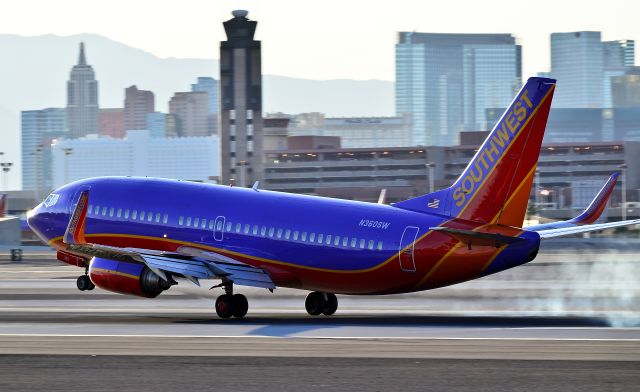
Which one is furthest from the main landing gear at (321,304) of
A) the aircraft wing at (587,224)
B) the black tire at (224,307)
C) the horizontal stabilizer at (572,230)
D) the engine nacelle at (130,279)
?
the horizontal stabilizer at (572,230)

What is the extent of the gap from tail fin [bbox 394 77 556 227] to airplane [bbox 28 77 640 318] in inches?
1.2

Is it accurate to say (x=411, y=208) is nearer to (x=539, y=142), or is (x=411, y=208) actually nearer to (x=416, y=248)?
(x=416, y=248)

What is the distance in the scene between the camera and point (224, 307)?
43.9 metres

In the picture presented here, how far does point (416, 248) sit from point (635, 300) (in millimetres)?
11589

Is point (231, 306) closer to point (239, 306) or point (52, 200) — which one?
point (239, 306)

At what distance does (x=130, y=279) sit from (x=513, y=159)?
13.4 metres

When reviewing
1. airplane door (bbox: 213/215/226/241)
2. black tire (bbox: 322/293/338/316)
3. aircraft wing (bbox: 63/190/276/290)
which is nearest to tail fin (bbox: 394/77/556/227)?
black tire (bbox: 322/293/338/316)

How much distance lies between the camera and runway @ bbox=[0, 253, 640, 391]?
2920 centimetres

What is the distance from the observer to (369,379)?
28.8 meters

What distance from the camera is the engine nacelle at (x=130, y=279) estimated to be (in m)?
43.1

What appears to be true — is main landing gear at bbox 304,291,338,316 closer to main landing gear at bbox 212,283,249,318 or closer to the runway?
the runway

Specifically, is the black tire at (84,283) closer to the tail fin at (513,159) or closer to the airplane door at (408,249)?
the airplane door at (408,249)

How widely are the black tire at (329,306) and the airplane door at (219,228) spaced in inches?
171

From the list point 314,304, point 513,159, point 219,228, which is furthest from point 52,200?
point 513,159
